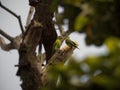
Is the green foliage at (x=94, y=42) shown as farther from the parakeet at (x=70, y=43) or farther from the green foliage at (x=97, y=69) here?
the parakeet at (x=70, y=43)

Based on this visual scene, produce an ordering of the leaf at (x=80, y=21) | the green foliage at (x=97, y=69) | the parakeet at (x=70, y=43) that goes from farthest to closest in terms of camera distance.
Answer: the parakeet at (x=70, y=43) < the leaf at (x=80, y=21) < the green foliage at (x=97, y=69)

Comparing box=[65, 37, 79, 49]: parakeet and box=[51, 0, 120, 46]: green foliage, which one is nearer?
box=[51, 0, 120, 46]: green foliage

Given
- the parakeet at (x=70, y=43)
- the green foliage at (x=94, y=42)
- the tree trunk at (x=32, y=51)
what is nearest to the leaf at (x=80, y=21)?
the green foliage at (x=94, y=42)

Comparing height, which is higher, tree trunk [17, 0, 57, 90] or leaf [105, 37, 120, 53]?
leaf [105, 37, 120, 53]

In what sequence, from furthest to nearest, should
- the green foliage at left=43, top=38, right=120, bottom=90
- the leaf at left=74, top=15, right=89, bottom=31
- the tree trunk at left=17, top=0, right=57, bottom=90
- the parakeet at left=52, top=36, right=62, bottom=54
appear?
the parakeet at left=52, top=36, right=62, bottom=54 < the tree trunk at left=17, top=0, right=57, bottom=90 < the leaf at left=74, top=15, right=89, bottom=31 < the green foliage at left=43, top=38, right=120, bottom=90

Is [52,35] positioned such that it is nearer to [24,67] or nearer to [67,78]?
[24,67]

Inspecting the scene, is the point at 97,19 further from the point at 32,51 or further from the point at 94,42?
the point at 32,51

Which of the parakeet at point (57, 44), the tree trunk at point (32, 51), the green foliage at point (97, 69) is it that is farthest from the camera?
the parakeet at point (57, 44)

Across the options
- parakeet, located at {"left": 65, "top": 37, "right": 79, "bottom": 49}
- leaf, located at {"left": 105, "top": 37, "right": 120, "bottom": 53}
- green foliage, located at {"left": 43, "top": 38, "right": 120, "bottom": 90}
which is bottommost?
parakeet, located at {"left": 65, "top": 37, "right": 79, "bottom": 49}

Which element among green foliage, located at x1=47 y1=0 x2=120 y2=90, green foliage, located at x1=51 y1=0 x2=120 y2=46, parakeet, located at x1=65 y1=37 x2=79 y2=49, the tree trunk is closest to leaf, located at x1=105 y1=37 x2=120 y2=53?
green foliage, located at x1=47 y1=0 x2=120 y2=90

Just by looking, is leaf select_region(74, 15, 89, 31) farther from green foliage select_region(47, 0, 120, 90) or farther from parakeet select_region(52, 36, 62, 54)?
parakeet select_region(52, 36, 62, 54)

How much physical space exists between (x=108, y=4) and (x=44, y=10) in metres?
2.85

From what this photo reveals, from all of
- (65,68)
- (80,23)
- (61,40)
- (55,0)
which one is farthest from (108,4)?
(61,40)

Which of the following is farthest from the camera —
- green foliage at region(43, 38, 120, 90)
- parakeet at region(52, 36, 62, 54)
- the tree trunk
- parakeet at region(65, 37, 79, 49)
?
parakeet at region(65, 37, 79, 49)
